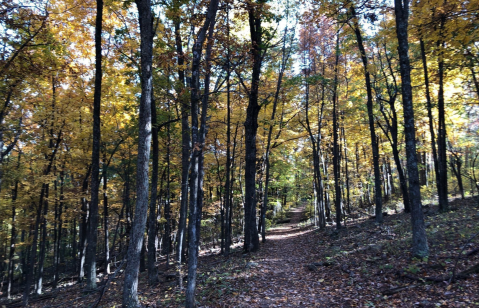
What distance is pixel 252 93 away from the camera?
1178 cm

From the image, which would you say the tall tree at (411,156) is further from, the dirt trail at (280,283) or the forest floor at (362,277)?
the dirt trail at (280,283)

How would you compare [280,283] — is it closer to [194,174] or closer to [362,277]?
[362,277]

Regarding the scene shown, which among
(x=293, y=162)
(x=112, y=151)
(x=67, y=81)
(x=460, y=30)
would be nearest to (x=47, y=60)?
(x=67, y=81)

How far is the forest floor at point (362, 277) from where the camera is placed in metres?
5.16

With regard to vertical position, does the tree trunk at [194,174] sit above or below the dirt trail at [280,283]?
above

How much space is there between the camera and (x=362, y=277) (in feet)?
22.2

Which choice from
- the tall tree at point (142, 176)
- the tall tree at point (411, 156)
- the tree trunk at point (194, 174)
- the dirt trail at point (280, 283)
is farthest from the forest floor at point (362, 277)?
the tall tree at point (142, 176)

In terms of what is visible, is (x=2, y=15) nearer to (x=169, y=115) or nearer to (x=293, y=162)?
(x=169, y=115)

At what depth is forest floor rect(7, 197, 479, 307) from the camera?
203 inches

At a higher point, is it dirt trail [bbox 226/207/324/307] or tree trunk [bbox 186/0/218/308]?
tree trunk [bbox 186/0/218/308]

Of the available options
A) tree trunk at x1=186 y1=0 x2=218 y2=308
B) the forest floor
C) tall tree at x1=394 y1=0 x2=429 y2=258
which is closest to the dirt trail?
the forest floor

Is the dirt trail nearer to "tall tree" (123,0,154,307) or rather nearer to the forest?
the forest

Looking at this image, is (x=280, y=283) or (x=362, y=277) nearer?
(x=362, y=277)

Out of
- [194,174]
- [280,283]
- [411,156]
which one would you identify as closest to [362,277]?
[280,283]
